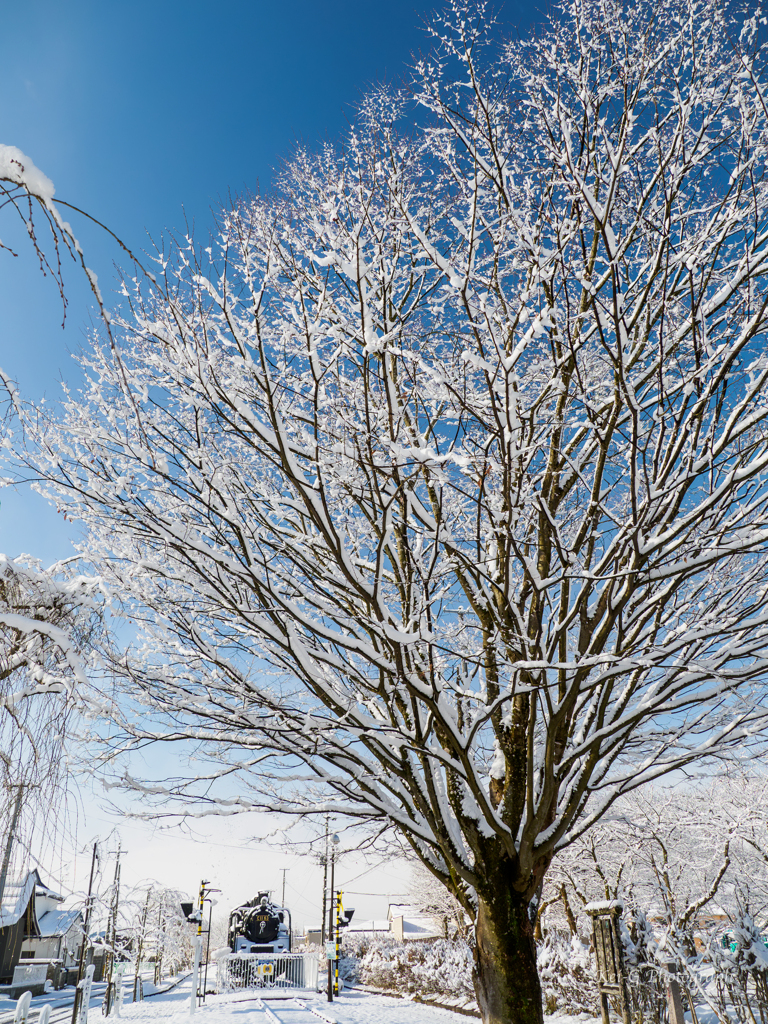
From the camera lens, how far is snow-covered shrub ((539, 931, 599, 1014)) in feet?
43.1

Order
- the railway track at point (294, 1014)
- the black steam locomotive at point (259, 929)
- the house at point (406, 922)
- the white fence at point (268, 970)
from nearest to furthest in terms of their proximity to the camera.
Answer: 1. the railway track at point (294, 1014)
2. the white fence at point (268, 970)
3. the black steam locomotive at point (259, 929)
4. the house at point (406, 922)

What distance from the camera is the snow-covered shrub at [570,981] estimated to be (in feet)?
43.1

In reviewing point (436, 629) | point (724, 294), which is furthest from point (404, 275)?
point (436, 629)

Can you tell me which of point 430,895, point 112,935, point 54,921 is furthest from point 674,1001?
point 54,921

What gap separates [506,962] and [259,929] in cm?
3616

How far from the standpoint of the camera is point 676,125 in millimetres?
4363

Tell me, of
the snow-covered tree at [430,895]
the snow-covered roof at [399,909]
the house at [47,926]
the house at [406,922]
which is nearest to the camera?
the snow-covered tree at [430,895]

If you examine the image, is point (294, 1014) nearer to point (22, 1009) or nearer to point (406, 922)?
point (22, 1009)

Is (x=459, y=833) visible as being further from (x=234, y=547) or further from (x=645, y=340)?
(x=645, y=340)

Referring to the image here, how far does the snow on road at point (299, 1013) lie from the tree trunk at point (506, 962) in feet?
34.9

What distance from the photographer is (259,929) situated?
33.5m

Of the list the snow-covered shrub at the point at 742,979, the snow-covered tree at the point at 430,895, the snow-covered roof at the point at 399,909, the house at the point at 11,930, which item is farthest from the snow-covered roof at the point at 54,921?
the snow-covered roof at the point at 399,909

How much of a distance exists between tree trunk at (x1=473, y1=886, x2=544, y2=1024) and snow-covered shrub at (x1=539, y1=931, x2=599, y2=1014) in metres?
11.0

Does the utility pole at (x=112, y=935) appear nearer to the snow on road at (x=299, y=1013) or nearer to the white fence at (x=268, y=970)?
the snow on road at (x=299, y=1013)
